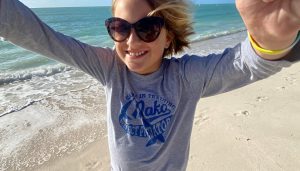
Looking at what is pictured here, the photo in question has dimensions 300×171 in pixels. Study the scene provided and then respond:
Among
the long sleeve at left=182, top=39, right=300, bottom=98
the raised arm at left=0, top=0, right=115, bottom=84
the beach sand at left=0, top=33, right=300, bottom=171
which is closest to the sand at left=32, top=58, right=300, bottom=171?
the beach sand at left=0, top=33, right=300, bottom=171

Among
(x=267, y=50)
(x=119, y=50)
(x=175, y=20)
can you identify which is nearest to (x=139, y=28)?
(x=119, y=50)

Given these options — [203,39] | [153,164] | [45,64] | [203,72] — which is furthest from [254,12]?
[203,39]

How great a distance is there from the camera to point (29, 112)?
20.0 feet

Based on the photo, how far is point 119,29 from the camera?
171 centimetres

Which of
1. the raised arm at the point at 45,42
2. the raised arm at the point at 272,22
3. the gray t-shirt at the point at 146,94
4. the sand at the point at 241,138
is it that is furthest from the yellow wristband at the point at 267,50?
the sand at the point at 241,138

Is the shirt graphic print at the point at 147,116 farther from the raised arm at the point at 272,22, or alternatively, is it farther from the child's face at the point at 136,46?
the raised arm at the point at 272,22

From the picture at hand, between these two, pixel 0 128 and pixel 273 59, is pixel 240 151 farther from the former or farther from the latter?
pixel 0 128

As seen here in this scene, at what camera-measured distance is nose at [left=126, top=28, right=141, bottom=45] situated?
168cm

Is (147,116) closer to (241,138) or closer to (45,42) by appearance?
(45,42)

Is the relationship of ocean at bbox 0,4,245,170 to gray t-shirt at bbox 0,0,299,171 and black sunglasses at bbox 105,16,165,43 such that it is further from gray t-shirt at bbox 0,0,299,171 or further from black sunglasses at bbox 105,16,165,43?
gray t-shirt at bbox 0,0,299,171

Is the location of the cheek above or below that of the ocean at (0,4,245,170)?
above

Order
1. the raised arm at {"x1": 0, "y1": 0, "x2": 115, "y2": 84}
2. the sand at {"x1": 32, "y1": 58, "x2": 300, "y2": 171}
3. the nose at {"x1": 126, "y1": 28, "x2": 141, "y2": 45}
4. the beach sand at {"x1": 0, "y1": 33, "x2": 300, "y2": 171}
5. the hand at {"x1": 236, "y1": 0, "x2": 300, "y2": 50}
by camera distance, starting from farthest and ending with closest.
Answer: the beach sand at {"x1": 0, "y1": 33, "x2": 300, "y2": 171}, the sand at {"x1": 32, "y1": 58, "x2": 300, "y2": 171}, the nose at {"x1": 126, "y1": 28, "x2": 141, "y2": 45}, the raised arm at {"x1": 0, "y1": 0, "x2": 115, "y2": 84}, the hand at {"x1": 236, "y1": 0, "x2": 300, "y2": 50}

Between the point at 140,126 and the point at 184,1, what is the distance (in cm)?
85

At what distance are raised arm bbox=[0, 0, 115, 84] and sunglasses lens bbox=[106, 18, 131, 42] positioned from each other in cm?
12
